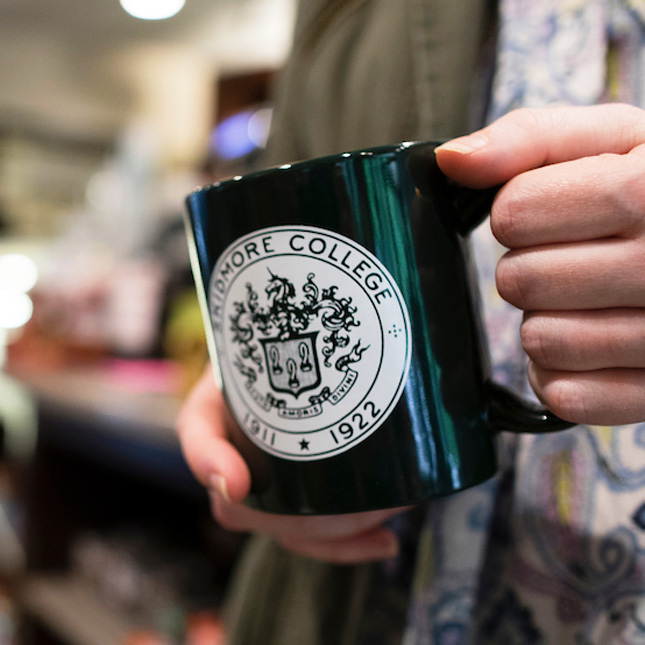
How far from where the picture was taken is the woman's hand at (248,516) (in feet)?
1.15

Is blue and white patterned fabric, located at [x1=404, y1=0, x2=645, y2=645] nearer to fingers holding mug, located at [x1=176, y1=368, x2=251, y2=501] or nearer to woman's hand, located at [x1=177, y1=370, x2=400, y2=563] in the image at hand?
woman's hand, located at [x1=177, y1=370, x2=400, y2=563]

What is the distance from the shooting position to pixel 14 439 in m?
1.36

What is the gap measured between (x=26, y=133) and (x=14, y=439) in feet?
11.6

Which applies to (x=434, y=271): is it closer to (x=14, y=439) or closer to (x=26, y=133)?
(x=14, y=439)

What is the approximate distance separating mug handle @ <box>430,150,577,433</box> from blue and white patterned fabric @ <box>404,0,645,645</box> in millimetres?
81

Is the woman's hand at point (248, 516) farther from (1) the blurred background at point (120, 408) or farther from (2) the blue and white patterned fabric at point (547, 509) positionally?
(1) the blurred background at point (120, 408)

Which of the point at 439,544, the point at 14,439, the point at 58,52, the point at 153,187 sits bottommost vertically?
the point at 14,439

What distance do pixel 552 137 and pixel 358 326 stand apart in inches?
5.0

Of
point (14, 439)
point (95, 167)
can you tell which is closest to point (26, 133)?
point (95, 167)

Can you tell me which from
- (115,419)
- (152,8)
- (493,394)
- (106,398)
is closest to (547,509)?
(493,394)

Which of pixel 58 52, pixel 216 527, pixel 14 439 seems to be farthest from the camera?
pixel 58 52

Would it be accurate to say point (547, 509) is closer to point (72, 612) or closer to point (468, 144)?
point (468, 144)

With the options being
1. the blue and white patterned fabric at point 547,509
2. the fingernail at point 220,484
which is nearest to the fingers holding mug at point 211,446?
the fingernail at point 220,484

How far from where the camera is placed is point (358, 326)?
29 centimetres
